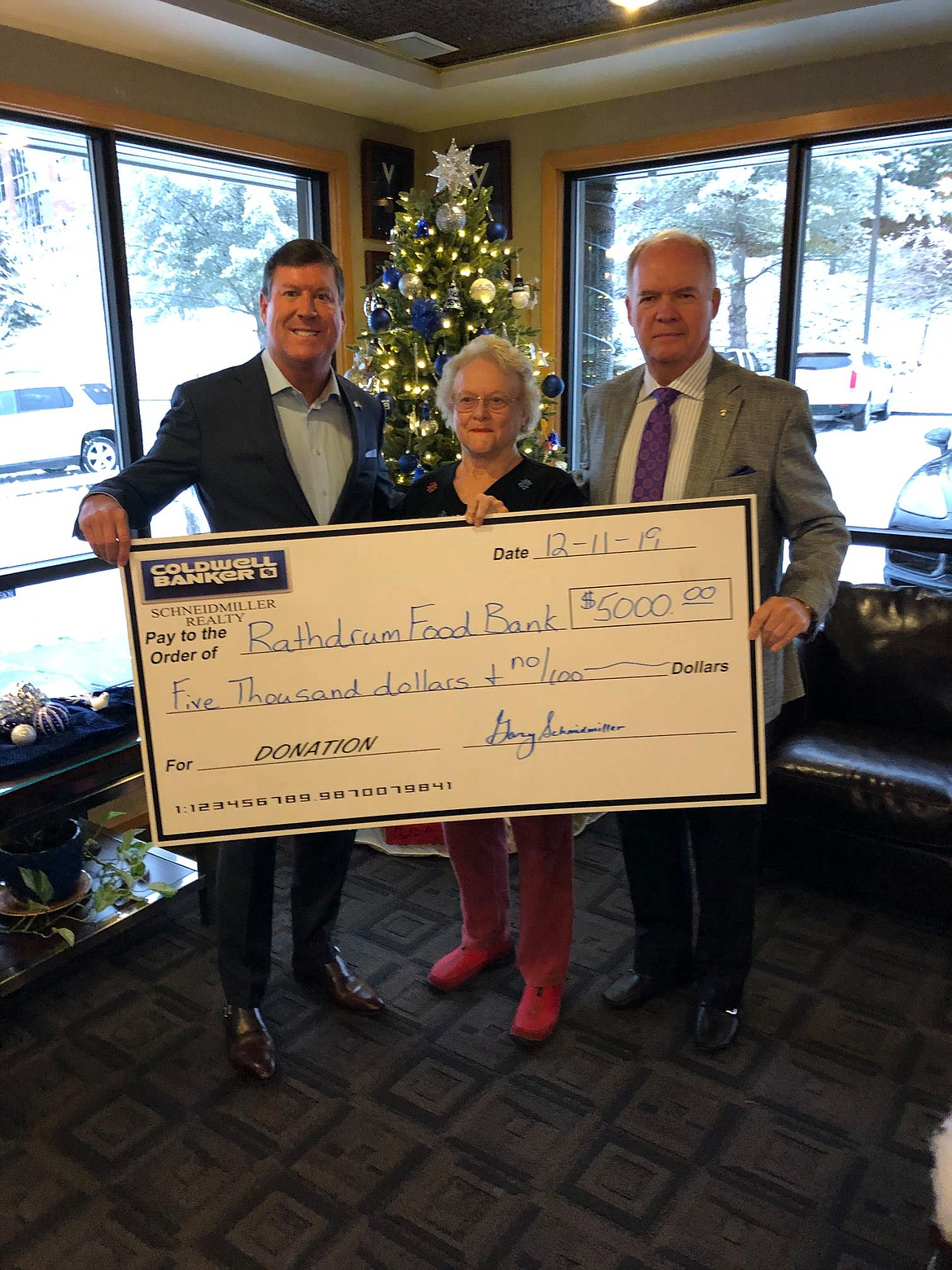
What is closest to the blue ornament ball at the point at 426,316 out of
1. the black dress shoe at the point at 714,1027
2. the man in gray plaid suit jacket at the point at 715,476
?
the man in gray plaid suit jacket at the point at 715,476

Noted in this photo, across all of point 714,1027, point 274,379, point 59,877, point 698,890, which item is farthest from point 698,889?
point 59,877

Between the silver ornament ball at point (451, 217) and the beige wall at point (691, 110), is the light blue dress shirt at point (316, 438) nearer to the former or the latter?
the silver ornament ball at point (451, 217)

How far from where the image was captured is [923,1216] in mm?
1746

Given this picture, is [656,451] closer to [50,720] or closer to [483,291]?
[483,291]

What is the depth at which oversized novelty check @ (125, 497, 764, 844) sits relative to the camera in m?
1.73

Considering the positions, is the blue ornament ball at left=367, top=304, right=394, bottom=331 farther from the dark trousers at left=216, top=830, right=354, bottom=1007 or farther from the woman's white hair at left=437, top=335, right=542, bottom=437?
the dark trousers at left=216, top=830, right=354, bottom=1007

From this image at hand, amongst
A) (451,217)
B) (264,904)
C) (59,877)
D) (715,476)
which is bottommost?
(59,877)

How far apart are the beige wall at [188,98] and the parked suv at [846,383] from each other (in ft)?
6.48

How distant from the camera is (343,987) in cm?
234

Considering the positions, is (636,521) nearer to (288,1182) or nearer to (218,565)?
(218,565)

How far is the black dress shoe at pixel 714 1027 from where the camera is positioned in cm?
218

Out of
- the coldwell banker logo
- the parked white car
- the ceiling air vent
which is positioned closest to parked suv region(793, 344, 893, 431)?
the parked white car

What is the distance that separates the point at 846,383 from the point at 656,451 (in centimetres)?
217

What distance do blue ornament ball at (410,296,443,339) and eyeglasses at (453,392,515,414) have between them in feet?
4.35
